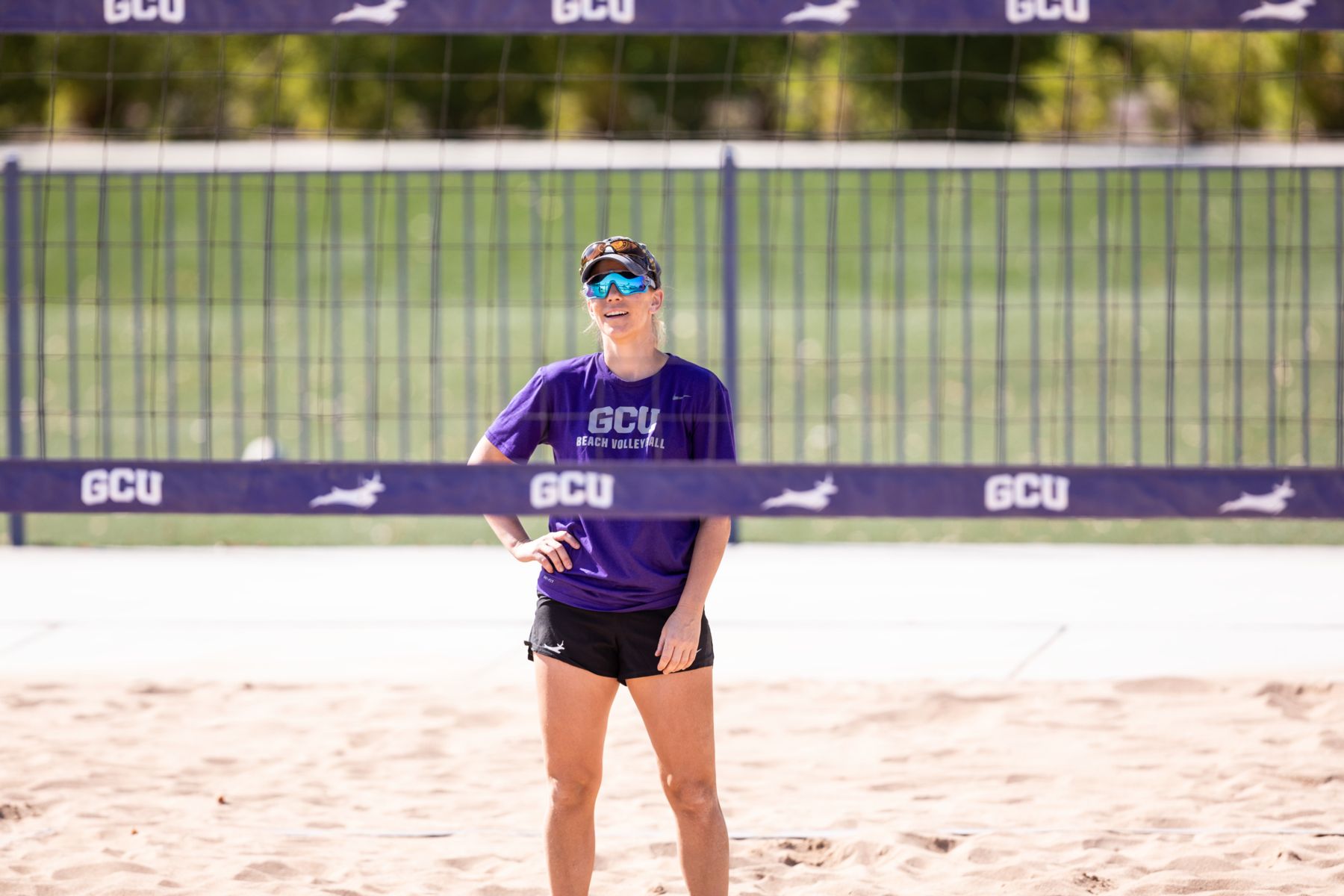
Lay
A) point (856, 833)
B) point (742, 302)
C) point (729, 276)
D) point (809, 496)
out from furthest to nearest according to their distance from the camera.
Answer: point (742, 302) < point (729, 276) < point (856, 833) < point (809, 496)

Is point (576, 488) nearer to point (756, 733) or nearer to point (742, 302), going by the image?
point (756, 733)

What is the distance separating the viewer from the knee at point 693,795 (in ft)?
12.7

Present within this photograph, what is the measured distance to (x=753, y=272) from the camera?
20.2m

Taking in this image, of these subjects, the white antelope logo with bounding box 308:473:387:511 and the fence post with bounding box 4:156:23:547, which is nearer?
the white antelope logo with bounding box 308:473:387:511

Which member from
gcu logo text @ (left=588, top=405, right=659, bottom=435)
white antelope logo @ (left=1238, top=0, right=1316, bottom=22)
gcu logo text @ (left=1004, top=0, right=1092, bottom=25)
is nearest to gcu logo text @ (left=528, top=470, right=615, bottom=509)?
gcu logo text @ (left=588, top=405, right=659, bottom=435)

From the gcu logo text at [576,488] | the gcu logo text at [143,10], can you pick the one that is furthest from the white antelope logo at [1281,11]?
the gcu logo text at [143,10]

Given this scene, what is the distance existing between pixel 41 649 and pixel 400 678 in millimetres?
1811

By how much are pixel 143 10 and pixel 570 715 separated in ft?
6.86

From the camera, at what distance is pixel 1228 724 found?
611 cm

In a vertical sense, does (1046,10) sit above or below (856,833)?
above

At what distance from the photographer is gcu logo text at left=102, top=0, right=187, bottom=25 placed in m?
4.10

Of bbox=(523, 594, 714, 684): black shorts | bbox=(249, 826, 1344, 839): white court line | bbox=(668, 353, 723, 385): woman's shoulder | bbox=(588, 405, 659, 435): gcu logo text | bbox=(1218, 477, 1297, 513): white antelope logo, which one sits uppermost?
bbox=(668, 353, 723, 385): woman's shoulder

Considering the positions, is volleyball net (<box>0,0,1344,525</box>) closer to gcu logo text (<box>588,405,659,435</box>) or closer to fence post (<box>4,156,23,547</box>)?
fence post (<box>4,156,23,547</box>)

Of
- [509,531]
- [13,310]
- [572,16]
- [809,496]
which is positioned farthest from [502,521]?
[13,310]
